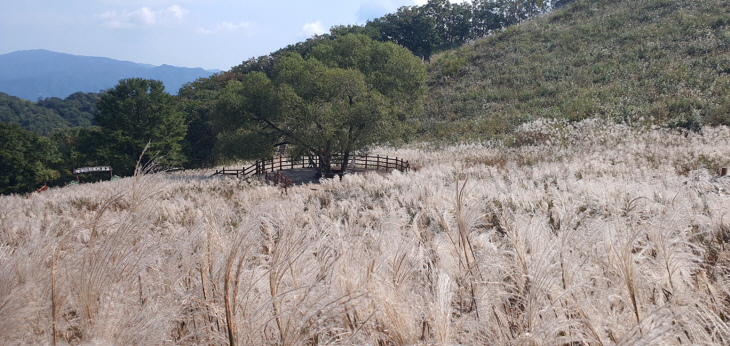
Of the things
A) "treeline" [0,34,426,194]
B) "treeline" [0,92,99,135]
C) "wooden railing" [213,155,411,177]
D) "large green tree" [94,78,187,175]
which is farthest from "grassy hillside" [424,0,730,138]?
"treeline" [0,92,99,135]

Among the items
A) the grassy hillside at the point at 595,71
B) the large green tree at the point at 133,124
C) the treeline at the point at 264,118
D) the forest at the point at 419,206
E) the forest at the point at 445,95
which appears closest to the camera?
the forest at the point at 419,206

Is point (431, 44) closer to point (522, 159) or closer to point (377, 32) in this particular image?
point (377, 32)

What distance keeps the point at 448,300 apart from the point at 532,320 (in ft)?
1.55

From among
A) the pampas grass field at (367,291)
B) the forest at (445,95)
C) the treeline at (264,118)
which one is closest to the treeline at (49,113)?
the forest at (445,95)

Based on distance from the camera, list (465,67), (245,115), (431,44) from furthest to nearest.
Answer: (431,44), (465,67), (245,115)

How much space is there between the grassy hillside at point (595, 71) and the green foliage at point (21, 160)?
41421 mm

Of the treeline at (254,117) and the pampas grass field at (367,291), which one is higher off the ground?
the treeline at (254,117)

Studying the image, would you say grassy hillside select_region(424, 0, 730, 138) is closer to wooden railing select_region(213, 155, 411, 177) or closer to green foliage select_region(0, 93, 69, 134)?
wooden railing select_region(213, 155, 411, 177)

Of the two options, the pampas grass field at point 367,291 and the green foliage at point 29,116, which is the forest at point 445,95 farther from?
the green foliage at point 29,116

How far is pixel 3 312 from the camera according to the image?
202 centimetres

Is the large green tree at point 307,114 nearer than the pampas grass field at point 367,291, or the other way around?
the pampas grass field at point 367,291

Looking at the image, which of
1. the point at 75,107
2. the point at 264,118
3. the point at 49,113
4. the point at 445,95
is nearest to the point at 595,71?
the point at 445,95

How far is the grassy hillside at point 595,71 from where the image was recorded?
2730cm

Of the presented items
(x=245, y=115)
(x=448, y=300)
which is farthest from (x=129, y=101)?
(x=448, y=300)
